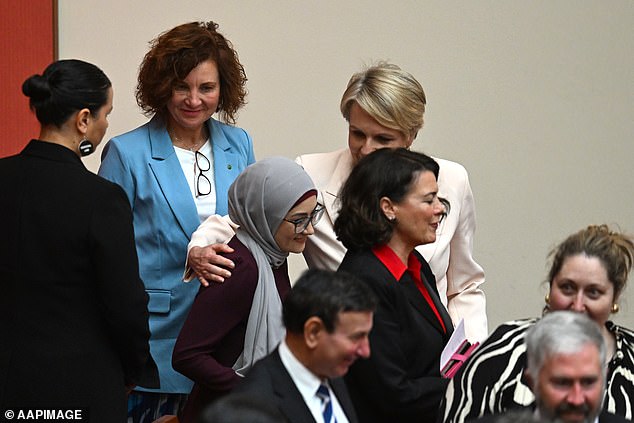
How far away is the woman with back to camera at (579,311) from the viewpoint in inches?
135

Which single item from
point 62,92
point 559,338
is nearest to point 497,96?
point 62,92

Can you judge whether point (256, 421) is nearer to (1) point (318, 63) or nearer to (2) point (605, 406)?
(2) point (605, 406)

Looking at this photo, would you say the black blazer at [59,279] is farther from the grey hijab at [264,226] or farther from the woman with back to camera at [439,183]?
the woman with back to camera at [439,183]

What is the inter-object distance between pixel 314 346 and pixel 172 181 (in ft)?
5.34

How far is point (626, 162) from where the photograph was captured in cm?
675

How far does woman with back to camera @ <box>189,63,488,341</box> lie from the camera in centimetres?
434

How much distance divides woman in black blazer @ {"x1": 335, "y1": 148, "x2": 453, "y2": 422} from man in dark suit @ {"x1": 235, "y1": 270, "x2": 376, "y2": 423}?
0.52 meters

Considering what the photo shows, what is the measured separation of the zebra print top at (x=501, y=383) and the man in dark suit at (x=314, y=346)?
1.64 ft

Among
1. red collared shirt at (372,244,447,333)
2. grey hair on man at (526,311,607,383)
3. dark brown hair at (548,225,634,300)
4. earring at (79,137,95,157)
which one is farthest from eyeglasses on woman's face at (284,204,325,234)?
grey hair on man at (526,311,607,383)

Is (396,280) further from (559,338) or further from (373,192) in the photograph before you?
(559,338)

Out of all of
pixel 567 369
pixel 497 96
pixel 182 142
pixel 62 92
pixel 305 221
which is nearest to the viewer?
pixel 567 369

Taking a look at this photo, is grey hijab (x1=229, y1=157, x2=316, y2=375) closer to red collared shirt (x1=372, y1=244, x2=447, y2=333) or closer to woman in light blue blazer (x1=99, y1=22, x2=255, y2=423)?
red collared shirt (x1=372, y1=244, x2=447, y2=333)

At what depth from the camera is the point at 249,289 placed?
12.6 ft

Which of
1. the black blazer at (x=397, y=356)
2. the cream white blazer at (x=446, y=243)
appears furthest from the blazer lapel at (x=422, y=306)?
the cream white blazer at (x=446, y=243)
